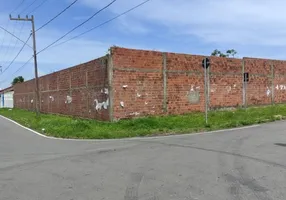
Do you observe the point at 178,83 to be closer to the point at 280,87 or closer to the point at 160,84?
the point at 160,84

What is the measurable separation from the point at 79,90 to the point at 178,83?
7.65 meters

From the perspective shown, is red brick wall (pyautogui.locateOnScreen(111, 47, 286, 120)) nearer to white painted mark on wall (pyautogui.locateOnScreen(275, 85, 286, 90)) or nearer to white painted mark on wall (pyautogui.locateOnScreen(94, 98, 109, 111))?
white painted mark on wall (pyautogui.locateOnScreen(94, 98, 109, 111))

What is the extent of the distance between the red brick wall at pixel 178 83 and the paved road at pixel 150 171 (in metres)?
10.2

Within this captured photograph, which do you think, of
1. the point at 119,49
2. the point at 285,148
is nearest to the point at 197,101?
the point at 119,49

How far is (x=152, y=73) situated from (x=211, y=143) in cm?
1183

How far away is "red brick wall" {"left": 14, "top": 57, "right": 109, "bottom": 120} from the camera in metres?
23.7

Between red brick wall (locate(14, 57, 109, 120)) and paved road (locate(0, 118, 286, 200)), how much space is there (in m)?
10.9

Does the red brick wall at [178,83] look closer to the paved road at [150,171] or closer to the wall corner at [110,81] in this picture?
the wall corner at [110,81]

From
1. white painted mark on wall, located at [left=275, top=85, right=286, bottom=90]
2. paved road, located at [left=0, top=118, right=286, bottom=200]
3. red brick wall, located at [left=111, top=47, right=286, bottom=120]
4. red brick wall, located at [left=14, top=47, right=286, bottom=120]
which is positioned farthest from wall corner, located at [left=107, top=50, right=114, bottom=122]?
white painted mark on wall, located at [left=275, top=85, right=286, bottom=90]

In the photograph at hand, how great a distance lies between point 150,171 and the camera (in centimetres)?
827

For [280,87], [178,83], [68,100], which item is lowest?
[68,100]

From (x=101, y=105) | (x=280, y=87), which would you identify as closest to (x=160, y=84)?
(x=101, y=105)

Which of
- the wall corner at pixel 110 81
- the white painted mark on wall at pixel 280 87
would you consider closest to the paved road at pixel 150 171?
the wall corner at pixel 110 81

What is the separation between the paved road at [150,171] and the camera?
6434 millimetres
